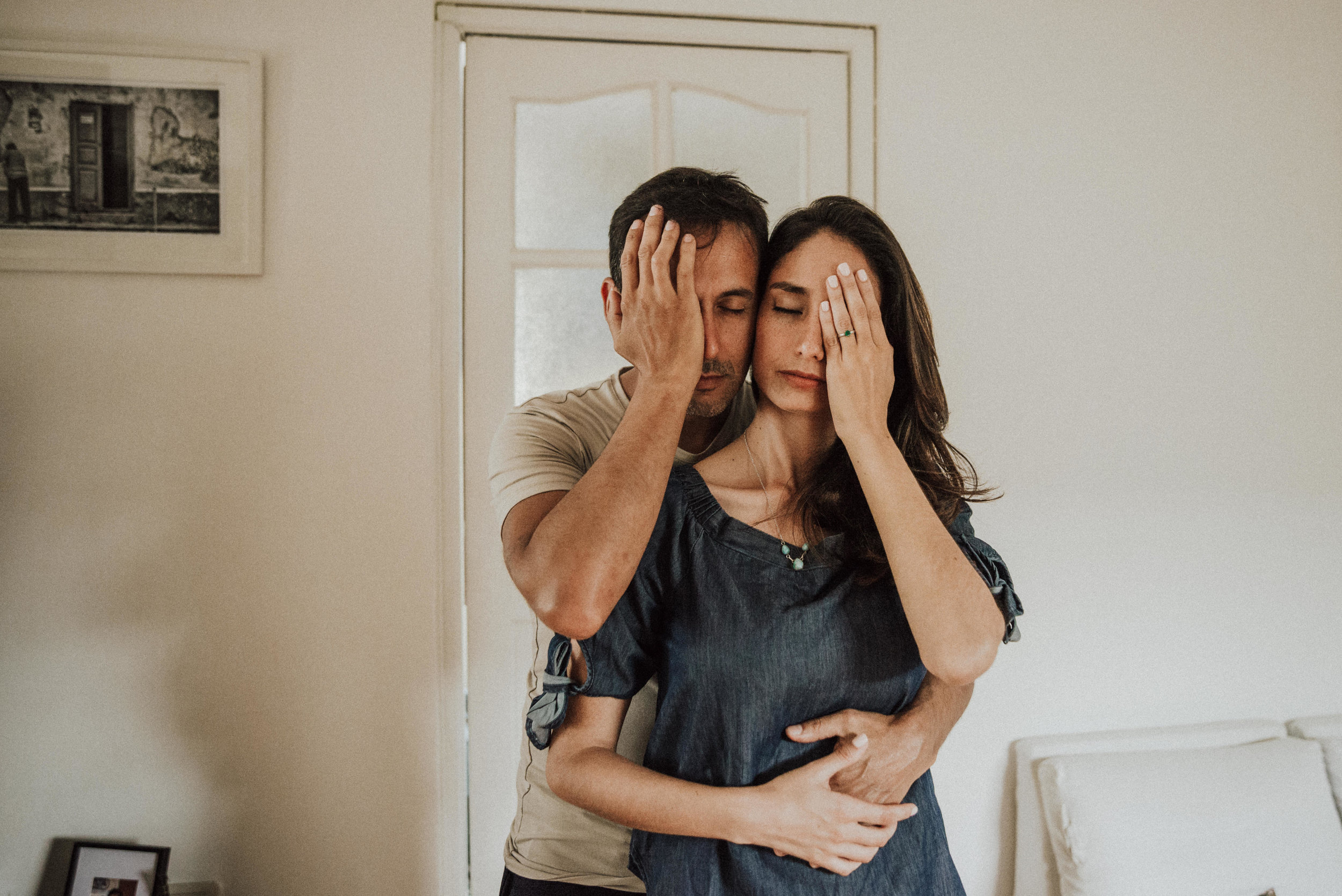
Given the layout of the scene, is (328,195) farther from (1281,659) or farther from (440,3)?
(1281,659)

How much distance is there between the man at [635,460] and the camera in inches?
32.0

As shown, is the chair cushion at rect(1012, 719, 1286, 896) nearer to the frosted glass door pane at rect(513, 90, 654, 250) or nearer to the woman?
the woman

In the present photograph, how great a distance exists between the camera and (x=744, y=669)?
0.85 metres

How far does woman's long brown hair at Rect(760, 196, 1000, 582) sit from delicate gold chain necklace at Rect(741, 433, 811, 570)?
0.03 m

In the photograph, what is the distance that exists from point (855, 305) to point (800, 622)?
0.39 metres

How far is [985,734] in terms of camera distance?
6.05 ft

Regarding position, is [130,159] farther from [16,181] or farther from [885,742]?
[885,742]

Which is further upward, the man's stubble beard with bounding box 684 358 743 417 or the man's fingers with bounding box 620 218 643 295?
the man's fingers with bounding box 620 218 643 295

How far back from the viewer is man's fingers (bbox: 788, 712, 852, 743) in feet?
2.76

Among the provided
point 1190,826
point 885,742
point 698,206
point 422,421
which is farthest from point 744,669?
point 1190,826

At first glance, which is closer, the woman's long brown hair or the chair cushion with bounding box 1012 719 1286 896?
the woman's long brown hair

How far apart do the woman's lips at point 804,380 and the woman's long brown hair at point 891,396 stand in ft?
0.31

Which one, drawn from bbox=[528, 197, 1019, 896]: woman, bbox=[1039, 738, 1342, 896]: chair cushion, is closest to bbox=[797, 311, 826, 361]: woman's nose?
bbox=[528, 197, 1019, 896]: woman

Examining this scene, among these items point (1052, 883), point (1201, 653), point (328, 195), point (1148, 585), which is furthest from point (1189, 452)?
point (328, 195)
